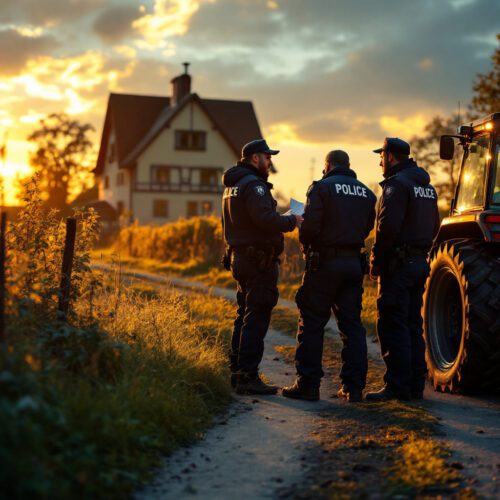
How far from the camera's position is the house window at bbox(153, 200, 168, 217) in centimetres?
5562

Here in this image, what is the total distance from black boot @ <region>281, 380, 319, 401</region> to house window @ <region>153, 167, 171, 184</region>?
48.4 metres

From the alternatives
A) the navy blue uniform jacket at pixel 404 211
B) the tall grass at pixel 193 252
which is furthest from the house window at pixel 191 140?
the navy blue uniform jacket at pixel 404 211

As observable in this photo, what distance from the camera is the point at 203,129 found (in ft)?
180

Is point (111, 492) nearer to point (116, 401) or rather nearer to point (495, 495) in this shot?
point (116, 401)

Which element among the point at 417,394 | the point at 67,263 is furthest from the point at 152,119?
the point at 417,394

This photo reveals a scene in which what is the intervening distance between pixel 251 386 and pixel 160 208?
48.6 meters

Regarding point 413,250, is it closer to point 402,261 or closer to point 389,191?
point 402,261

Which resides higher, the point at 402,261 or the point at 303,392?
the point at 402,261

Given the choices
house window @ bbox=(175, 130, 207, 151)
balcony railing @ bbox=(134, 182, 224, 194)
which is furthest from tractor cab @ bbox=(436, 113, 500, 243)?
balcony railing @ bbox=(134, 182, 224, 194)

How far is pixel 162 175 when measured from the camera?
55625mm

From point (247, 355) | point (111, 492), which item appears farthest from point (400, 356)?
point (111, 492)

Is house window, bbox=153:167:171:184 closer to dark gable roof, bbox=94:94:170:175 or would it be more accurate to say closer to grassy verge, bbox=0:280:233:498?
dark gable roof, bbox=94:94:170:175

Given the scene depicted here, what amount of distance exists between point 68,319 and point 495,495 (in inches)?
152

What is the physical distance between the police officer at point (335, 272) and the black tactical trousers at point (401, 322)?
0.26 meters
